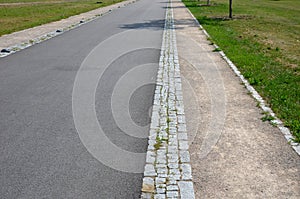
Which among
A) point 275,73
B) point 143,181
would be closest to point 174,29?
point 275,73

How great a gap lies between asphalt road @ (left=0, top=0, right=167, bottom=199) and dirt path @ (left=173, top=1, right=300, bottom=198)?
83cm

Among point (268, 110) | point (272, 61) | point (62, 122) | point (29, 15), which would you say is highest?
point (29, 15)

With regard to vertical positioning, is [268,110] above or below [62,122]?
below

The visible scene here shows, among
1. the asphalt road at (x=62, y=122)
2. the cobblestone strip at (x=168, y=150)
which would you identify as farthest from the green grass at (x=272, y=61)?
the asphalt road at (x=62, y=122)

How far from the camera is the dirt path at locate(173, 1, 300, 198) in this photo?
388cm

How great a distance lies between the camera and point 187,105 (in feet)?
21.6

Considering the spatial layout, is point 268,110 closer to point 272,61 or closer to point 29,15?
point 272,61

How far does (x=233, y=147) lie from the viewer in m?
4.83

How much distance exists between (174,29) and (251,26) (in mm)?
4819

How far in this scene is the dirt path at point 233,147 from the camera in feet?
12.7

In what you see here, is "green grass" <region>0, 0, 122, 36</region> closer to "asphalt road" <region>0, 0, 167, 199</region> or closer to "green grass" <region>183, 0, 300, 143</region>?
"asphalt road" <region>0, 0, 167, 199</region>

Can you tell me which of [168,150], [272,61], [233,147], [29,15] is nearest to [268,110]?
[233,147]

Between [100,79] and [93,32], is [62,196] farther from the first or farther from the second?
[93,32]

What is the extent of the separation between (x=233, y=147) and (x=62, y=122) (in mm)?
2862
